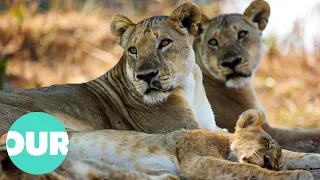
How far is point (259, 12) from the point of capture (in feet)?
25.4

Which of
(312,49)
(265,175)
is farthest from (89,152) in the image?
(312,49)

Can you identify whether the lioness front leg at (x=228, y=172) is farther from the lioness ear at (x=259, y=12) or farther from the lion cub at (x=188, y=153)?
the lioness ear at (x=259, y=12)

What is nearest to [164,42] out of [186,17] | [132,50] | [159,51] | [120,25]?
[159,51]

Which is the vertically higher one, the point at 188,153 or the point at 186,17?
the point at 186,17

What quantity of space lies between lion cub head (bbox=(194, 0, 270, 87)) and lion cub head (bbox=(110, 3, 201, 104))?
129 centimetres

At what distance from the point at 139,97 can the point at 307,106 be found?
20.2 ft

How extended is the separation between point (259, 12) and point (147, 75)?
2822 millimetres

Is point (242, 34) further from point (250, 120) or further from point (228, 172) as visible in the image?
point (228, 172)

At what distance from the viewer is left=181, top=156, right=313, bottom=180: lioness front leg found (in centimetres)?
404

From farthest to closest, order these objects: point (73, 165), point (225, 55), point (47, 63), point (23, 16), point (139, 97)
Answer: point (47, 63)
point (23, 16)
point (225, 55)
point (139, 97)
point (73, 165)

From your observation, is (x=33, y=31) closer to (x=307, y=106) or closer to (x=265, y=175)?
(x=307, y=106)

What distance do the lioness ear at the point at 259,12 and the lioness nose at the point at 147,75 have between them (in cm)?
263

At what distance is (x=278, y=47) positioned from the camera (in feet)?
43.1

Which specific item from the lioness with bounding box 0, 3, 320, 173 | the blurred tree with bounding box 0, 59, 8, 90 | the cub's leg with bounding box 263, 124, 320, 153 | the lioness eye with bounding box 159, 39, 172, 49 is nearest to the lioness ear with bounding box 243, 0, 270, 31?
the cub's leg with bounding box 263, 124, 320, 153
